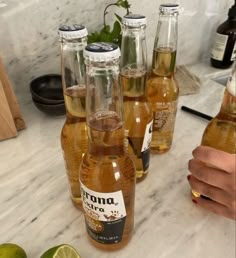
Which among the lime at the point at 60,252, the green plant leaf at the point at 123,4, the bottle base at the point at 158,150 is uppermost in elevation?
the green plant leaf at the point at 123,4

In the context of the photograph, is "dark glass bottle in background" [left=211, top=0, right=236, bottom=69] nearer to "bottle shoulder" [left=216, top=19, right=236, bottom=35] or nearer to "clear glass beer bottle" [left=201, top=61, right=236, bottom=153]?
"bottle shoulder" [left=216, top=19, right=236, bottom=35]

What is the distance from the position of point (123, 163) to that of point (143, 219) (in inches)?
5.4

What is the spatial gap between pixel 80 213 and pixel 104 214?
114 millimetres

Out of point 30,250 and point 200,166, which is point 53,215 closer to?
point 30,250

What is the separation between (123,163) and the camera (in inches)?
14.6

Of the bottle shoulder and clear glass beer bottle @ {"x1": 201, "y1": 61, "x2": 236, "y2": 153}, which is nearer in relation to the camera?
clear glass beer bottle @ {"x1": 201, "y1": 61, "x2": 236, "y2": 153}

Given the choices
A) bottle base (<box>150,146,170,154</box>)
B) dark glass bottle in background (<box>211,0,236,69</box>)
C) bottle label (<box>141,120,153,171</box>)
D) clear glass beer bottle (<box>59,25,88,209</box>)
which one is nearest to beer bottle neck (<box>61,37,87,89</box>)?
clear glass beer bottle (<box>59,25,88,209</box>)

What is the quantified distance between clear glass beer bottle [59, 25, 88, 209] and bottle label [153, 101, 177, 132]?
0.17 m

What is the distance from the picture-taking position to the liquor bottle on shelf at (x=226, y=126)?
1.31ft

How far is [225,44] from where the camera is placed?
0.88m

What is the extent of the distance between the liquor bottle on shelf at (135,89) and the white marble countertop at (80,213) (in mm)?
77

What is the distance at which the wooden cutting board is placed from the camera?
1.90 ft

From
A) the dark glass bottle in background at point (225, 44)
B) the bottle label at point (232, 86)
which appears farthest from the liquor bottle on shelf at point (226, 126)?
the dark glass bottle in background at point (225, 44)

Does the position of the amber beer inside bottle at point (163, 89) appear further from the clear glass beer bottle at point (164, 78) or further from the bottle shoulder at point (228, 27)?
the bottle shoulder at point (228, 27)
